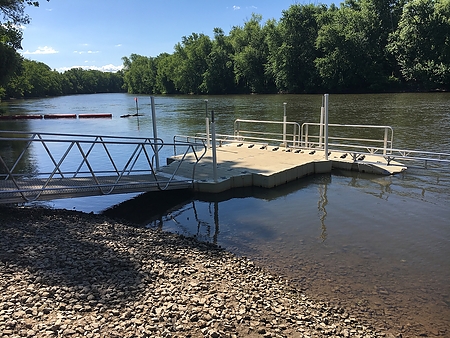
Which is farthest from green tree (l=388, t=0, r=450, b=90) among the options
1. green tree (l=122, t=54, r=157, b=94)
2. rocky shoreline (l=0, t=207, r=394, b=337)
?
green tree (l=122, t=54, r=157, b=94)

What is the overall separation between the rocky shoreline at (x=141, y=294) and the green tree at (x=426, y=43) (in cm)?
5691

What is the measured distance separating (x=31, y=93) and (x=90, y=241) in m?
128

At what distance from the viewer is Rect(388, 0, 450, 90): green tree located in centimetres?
5356

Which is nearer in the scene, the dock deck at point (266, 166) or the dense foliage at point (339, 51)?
the dock deck at point (266, 166)

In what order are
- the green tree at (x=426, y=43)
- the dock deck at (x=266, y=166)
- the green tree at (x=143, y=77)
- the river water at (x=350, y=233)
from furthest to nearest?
1. the green tree at (x=143, y=77)
2. the green tree at (x=426, y=43)
3. the dock deck at (x=266, y=166)
4. the river water at (x=350, y=233)

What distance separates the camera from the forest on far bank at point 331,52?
5528 centimetres

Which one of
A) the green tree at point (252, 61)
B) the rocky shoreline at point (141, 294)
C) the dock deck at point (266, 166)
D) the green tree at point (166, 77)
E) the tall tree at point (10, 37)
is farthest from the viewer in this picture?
the green tree at point (166, 77)

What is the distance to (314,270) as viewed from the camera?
596 cm

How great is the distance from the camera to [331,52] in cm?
6334

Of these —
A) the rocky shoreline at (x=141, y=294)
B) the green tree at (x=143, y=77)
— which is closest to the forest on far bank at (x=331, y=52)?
the green tree at (x=143, y=77)

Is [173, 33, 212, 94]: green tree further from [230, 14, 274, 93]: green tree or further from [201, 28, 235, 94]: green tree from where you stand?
[230, 14, 274, 93]: green tree

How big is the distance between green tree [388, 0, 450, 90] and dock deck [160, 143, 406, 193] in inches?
1920

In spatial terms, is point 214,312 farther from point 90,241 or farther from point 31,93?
point 31,93

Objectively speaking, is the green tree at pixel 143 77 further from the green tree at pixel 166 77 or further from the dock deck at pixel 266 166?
the dock deck at pixel 266 166
